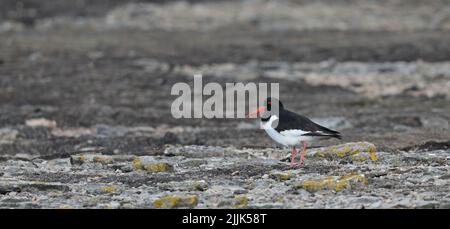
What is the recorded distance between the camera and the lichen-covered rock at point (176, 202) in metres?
13.3

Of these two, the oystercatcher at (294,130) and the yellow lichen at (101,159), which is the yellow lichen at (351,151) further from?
the yellow lichen at (101,159)

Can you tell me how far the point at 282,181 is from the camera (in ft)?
48.5

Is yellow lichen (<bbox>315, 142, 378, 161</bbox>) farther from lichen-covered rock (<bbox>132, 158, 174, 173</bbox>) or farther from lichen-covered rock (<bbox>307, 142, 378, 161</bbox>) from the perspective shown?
lichen-covered rock (<bbox>132, 158, 174, 173</bbox>)

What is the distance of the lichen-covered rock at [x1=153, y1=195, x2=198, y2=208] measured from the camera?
13.3m

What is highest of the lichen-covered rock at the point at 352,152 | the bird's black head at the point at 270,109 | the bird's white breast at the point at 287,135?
the bird's black head at the point at 270,109

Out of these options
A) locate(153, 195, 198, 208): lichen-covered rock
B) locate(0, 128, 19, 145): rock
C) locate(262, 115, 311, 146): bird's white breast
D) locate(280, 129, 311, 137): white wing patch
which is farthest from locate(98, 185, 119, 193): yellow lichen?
locate(0, 128, 19, 145): rock

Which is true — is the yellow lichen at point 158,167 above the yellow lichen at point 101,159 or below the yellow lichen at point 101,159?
below

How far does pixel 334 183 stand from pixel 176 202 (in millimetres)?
2561

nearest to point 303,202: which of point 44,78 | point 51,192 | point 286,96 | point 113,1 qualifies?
point 51,192
